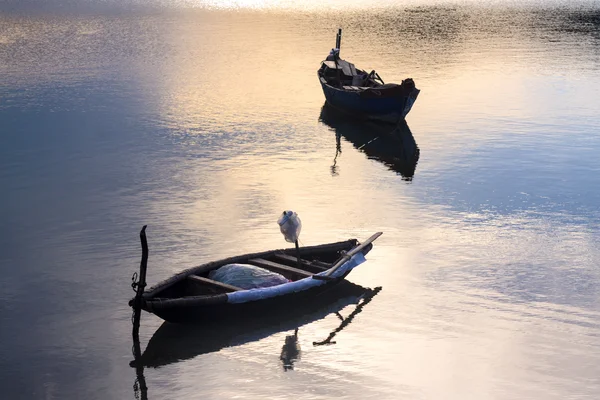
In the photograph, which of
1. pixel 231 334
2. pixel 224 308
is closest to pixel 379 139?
pixel 231 334

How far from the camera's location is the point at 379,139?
31984 millimetres

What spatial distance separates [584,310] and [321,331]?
5.11m

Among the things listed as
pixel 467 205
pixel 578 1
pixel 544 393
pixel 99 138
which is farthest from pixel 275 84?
pixel 578 1

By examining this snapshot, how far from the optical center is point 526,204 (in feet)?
75.9

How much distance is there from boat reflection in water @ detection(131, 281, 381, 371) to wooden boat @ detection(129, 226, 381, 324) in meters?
0.23

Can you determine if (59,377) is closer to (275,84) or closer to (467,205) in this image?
(467,205)

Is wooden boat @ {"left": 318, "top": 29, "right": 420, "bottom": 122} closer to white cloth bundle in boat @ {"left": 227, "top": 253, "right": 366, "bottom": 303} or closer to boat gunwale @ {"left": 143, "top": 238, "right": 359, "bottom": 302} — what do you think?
boat gunwale @ {"left": 143, "top": 238, "right": 359, "bottom": 302}

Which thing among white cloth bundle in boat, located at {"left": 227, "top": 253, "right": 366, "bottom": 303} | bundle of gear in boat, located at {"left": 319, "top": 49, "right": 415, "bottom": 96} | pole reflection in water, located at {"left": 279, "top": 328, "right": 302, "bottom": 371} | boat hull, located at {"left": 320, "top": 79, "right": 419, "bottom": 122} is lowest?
pole reflection in water, located at {"left": 279, "top": 328, "right": 302, "bottom": 371}

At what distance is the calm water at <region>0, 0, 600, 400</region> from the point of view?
14.4m

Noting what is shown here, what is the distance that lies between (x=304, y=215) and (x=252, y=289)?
6733mm

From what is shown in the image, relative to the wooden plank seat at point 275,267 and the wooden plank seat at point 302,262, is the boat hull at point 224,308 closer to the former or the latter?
the wooden plank seat at point 275,267

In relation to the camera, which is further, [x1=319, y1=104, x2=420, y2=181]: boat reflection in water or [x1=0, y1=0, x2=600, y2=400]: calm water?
[x1=319, y1=104, x2=420, y2=181]: boat reflection in water

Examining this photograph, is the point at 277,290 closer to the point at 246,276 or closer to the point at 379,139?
the point at 246,276

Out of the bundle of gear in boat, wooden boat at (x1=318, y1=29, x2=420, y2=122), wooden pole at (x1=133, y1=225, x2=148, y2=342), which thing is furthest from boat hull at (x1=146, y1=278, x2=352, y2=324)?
the bundle of gear in boat
